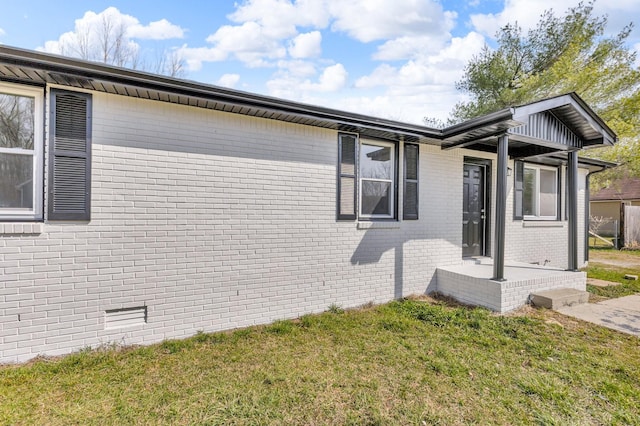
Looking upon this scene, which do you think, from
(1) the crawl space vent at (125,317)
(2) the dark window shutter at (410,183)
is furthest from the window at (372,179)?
(1) the crawl space vent at (125,317)

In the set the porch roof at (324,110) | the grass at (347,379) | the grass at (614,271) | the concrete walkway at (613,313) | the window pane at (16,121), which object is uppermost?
the porch roof at (324,110)

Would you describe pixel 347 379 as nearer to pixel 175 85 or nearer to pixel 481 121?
pixel 175 85

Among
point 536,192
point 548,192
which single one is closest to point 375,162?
point 536,192

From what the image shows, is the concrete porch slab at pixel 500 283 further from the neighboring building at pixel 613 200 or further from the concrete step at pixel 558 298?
the neighboring building at pixel 613 200

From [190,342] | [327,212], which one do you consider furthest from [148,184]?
[327,212]

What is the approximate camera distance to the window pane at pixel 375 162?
4.98 metres

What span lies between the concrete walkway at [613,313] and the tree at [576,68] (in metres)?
8.30

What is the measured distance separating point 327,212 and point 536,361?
2975 millimetres

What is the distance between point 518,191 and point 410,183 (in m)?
3.16

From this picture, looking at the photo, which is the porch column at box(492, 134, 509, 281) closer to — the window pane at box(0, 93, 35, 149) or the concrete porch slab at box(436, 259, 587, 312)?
the concrete porch slab at box(436, 259, 587, 312)

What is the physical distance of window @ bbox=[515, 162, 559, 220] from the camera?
6727 mm

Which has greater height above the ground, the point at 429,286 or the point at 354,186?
the point at 354,186

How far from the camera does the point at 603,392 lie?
2.52 meters

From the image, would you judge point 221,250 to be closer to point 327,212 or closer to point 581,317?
point 327,212
